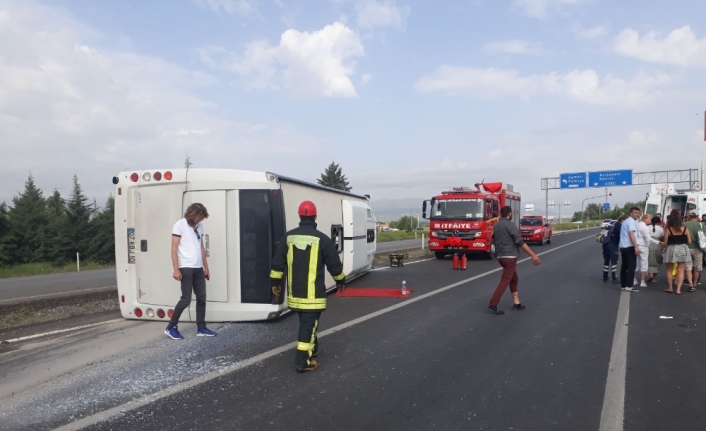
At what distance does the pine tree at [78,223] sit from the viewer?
44.1 meters

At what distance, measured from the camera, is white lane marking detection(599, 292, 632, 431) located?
13.6 ft

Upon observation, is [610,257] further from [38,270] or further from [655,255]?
[38,270]

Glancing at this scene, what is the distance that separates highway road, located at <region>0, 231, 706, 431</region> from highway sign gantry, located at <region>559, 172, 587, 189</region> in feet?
160

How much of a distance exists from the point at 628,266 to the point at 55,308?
11.5 m

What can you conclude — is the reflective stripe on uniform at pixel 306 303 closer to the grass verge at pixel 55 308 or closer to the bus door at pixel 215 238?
the bus door at pixel 215 238

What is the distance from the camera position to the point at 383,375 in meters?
5.29

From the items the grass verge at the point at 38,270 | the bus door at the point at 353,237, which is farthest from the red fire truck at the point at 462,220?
the grass verge at the point at 38,270

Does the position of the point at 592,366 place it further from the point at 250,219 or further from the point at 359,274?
the point at 359,274

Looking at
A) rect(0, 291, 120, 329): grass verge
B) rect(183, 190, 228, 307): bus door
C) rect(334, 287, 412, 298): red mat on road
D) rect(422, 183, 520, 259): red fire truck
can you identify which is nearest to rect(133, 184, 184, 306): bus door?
rect(183, 190, 228, 307): bus door

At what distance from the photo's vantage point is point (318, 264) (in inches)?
216

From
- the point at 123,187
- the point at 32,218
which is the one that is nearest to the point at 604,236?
the point at 123,187

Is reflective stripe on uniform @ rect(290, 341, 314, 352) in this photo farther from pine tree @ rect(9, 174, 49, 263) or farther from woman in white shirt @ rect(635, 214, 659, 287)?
pine tree @ rect(9, 174, 49, 263)

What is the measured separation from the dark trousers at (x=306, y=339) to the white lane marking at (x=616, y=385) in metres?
2.71

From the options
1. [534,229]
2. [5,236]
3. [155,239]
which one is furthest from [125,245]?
[5,236]
